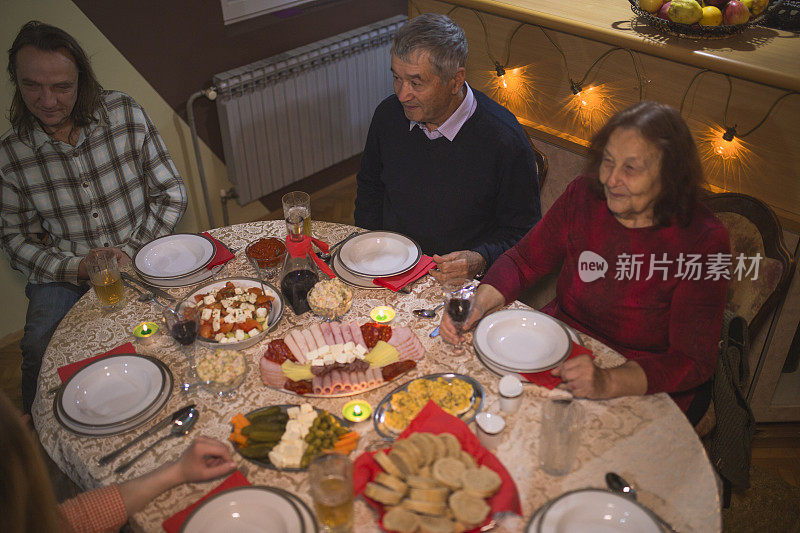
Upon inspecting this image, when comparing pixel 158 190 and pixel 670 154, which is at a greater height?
pixel 670 154

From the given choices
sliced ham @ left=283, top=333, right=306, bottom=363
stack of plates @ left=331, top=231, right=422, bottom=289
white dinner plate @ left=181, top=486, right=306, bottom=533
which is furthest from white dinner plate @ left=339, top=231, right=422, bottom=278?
white dinner plate @ left=181, top=486, right=306, bottom=533

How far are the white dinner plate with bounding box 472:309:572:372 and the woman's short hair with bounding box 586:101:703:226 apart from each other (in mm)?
448

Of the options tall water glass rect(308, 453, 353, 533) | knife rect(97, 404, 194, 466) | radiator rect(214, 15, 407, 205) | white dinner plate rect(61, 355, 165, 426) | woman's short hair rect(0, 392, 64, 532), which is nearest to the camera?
woman's short hair rect(0, 392, 64, 532)

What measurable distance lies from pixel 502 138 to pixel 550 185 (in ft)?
3.21

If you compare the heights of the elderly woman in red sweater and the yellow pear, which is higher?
the yellow pear

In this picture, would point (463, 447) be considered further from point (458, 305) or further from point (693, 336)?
point (693, 336)

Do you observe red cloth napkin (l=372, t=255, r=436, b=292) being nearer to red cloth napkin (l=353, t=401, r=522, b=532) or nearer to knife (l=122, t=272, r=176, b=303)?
red cloth napkin (l=353, t=401, r=522, b=532)

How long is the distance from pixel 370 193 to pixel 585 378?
143cm

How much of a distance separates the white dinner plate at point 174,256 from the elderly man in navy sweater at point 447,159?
2.57 feet

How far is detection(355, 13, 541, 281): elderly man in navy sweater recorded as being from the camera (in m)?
2.31

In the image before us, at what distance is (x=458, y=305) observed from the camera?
1.79 metres

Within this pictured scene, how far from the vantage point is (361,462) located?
146 centimetres

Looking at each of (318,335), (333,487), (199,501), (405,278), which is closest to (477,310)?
(405,278)

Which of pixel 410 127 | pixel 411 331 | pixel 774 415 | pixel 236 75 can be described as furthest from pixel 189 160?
pixel 774 415
